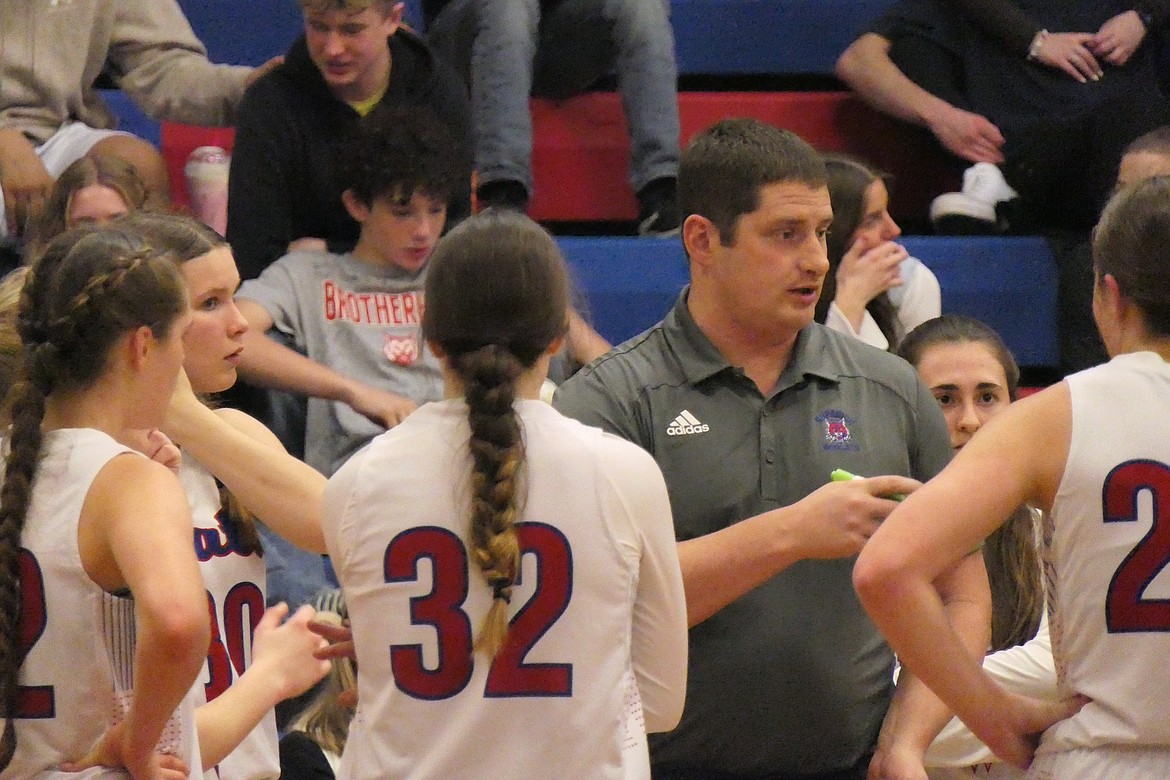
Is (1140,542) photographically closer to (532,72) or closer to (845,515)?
(845,515)

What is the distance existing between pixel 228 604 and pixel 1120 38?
3.66 metres

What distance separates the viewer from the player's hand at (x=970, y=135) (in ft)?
16.0

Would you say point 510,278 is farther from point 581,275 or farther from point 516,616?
point 581,275

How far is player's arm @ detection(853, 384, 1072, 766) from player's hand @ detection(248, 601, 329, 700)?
818 millimetres

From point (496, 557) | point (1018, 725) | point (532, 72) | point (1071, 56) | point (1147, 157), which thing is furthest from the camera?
point (532, 72)

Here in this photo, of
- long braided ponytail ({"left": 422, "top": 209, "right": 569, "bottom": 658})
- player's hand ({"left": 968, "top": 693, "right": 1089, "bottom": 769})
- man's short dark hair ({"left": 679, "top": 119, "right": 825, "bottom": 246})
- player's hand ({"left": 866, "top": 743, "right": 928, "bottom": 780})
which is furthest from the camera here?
man's short dark hair ({"left": 679, "top": 119, "right": 825, "bottom": 246})

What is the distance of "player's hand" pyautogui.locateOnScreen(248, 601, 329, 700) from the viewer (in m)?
2.19

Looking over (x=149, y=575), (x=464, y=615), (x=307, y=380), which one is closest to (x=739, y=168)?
(x=464, y=615)

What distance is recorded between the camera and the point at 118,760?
1.94 meters

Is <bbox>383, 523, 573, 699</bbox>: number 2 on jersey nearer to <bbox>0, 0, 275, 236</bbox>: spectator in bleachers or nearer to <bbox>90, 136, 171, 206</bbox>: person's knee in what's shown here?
<bbox>90, 136, 171, 206</bbox>: person's knee

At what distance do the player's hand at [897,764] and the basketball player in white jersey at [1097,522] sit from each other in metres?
0.28


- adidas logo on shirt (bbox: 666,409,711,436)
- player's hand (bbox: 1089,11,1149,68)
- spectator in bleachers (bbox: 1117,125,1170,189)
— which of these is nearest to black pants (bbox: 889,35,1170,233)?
player's hand (bbox: 1089,11,1149,68)

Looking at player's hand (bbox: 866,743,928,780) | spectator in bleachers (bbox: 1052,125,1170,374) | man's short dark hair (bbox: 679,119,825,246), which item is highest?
man's short dark hair (bbox: 679,119,825,246)

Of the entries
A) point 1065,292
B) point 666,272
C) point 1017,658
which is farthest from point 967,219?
point 1017,658
